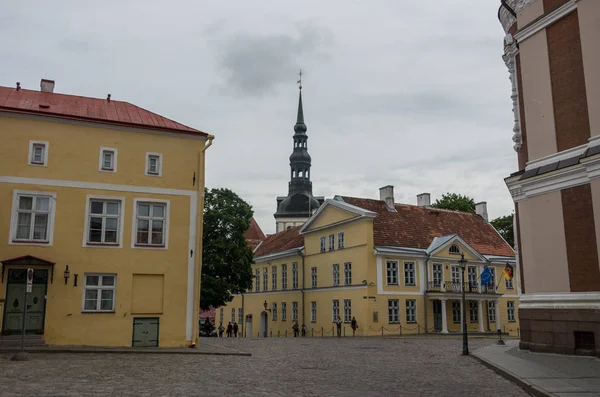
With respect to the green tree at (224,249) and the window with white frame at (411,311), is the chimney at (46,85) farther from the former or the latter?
the window with white frame at (411,311)

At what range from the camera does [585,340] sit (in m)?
17.5

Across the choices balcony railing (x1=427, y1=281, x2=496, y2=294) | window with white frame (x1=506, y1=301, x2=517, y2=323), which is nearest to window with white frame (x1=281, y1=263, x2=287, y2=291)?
balcony railing (x1=427, y1=281, x2=496, y2=294)

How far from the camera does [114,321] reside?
22.5 meters

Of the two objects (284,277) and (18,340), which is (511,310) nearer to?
(284,277)

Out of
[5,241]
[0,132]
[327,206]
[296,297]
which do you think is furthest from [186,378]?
[296,297]

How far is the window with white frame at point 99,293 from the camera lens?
22453mm

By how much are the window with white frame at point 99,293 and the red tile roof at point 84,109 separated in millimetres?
6017

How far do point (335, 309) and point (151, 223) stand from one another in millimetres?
23063

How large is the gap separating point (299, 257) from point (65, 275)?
97.4 feet

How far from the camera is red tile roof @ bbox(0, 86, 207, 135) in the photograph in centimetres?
2303

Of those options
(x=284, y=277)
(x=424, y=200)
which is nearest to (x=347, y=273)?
(x=284, y=277)

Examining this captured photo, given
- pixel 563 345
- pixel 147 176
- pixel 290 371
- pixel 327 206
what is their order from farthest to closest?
pixel 327 206 → pixel 147 176 → pixel 563 345 → pixel 290 371

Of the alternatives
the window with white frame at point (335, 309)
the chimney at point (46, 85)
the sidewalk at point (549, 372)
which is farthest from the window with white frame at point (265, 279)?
the sidewalk at point (549, 372)

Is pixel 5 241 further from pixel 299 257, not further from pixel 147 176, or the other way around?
pixel 299 257
